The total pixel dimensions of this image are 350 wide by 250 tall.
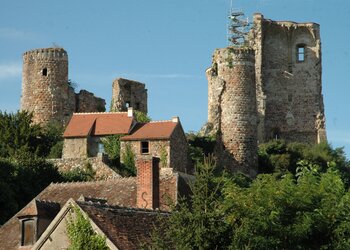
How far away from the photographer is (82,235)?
31875mm

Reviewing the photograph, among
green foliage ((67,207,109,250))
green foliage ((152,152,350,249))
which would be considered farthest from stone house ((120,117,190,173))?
green foliage ((67,207,109,250))

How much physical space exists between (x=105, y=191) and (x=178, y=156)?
22.5 m

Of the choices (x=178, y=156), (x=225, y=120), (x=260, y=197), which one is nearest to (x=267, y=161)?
(x=225, y=120)

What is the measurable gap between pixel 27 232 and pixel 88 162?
92.3 feet

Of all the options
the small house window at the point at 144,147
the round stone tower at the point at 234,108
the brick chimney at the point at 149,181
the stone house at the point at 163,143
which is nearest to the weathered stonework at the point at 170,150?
the stone house at the point at 163,143

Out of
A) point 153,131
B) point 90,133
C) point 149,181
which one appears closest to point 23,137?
point 90,133

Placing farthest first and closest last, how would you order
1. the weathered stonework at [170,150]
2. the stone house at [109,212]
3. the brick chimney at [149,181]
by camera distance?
the weathered stonework at [170,150] < the brick chimney at [149,181] < the stone house at [109,212]

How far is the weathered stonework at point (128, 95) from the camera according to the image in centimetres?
7469

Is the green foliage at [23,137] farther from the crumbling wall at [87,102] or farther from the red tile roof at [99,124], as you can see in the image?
the crumbling wall at [87,102]

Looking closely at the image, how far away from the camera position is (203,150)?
230 feet

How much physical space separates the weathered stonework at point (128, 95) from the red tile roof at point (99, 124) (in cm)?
682

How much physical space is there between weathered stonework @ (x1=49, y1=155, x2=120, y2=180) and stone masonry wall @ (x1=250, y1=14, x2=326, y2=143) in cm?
1781

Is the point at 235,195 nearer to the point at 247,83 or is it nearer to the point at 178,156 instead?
the point at 178,156

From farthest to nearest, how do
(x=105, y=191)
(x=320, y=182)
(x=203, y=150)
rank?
(x=203, y=150), (x=105, y=191), (x=320, y=182)
